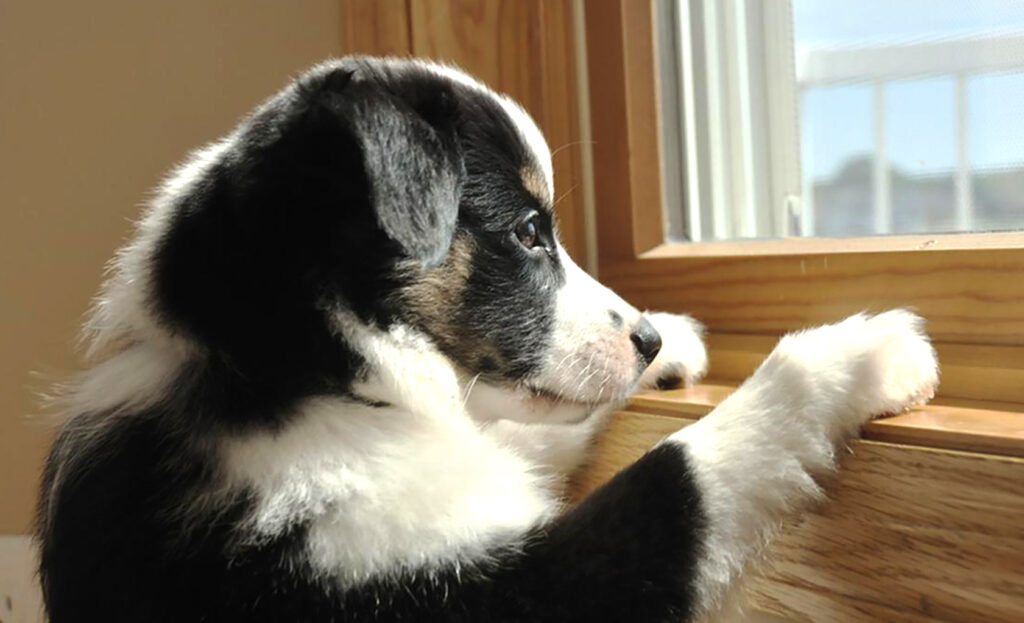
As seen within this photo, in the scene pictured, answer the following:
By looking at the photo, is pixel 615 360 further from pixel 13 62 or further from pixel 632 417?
pixel 13 62

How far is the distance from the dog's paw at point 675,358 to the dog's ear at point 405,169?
1.44 ft

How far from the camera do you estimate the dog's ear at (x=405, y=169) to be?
0.93 metres

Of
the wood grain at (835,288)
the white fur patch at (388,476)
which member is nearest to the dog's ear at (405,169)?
the white fur patch at (388,476)

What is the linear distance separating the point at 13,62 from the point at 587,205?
1.16 m

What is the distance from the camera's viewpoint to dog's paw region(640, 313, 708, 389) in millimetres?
1341

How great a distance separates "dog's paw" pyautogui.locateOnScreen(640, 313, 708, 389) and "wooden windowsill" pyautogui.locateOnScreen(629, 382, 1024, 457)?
123mm

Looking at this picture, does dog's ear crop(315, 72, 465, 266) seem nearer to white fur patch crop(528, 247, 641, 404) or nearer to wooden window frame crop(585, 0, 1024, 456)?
white fur patch crop(528, 247, 641, 404)

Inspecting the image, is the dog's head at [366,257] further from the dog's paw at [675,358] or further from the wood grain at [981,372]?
the wood grain at [981,372]

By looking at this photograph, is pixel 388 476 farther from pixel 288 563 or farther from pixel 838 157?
pixel 838 157

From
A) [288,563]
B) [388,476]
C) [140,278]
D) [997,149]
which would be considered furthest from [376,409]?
[997,149]

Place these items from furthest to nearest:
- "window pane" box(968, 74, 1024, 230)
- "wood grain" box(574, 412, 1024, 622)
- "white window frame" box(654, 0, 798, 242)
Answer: "white window frame" box(654, 0, 798, 242), "window pane" box(968, 74, 1024, 230), "wood grain" box(574, 412, 1024, 622)

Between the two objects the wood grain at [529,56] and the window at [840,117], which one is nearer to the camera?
the window at [840,117]

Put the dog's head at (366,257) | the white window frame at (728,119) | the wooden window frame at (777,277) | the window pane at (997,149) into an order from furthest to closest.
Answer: the white window frame at (728,119), the window pane at (997,149), the wooden window frame at (777,277), the dog's head at (366,257)

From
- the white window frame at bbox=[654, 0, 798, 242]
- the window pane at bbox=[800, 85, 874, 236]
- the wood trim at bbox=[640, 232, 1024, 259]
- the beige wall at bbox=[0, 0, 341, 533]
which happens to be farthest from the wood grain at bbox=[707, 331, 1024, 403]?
the beige wall at bbox=[0, 0, 341, 533]
